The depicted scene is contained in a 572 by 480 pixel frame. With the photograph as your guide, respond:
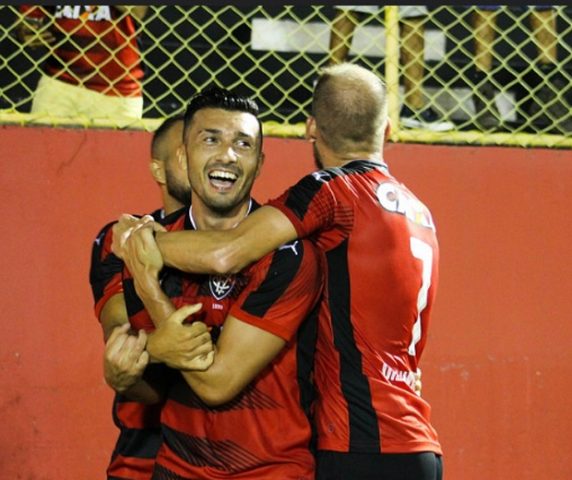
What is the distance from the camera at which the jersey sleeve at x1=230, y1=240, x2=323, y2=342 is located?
11.5ft

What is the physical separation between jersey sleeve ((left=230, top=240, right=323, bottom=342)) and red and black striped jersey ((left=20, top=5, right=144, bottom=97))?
272 centimetres

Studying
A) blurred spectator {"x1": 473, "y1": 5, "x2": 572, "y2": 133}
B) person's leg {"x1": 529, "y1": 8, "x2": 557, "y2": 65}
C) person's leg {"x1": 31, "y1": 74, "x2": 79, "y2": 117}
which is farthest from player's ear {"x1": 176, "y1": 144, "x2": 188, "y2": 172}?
person's leg {"x1": 529, "y1": 8, "x2": 557, "y2": 65}

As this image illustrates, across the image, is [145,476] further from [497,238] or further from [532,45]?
[532,45]

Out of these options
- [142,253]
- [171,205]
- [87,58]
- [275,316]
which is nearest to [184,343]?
[275,316]

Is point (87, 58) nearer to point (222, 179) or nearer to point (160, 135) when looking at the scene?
point (160, 135)

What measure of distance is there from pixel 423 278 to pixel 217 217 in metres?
0.73

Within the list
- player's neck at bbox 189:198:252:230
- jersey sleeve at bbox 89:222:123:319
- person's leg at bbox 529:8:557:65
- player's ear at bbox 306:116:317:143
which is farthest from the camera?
person's leg at bbox 529:8:557:65

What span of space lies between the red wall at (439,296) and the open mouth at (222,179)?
180 cm

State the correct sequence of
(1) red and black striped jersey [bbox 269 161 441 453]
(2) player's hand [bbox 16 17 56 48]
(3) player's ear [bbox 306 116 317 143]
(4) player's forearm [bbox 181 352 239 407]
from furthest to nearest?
(2) player's hand [bbox 16 17 56 48] < (3) player's ear [bbox 306 116 317 143] < (1) red and black striped jersey [bbox 269 161 441 453] < (4) player's forearm [bbox 181 352 239 407]

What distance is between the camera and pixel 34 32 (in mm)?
6098

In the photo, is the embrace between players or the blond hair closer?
the embrace between players

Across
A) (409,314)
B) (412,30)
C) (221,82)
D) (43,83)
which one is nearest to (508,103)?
(412,30)

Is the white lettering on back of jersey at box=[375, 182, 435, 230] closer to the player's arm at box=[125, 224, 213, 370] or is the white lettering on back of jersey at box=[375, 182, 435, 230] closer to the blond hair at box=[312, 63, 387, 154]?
the blond hair at box=[312, 63, 387, 154]

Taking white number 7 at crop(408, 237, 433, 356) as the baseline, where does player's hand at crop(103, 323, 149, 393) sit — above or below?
below
